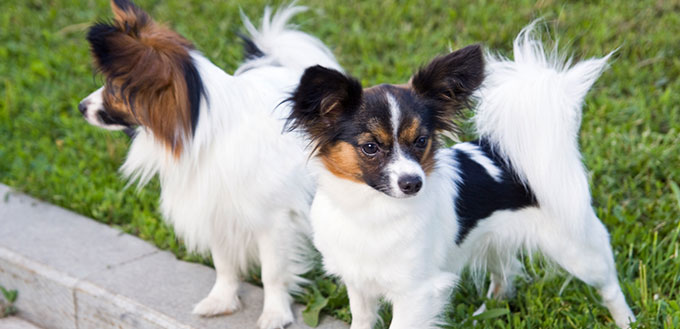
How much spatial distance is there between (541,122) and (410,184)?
31.0 inches

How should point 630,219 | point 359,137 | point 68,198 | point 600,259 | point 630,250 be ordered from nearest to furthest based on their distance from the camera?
1. point 359,137
2. point 600,259
3. point 630,250
4. point 630,219
5. point 68,198

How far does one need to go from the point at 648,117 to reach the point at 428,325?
9.29 ft

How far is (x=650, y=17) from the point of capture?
596 centimetres

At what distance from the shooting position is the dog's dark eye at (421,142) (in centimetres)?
265

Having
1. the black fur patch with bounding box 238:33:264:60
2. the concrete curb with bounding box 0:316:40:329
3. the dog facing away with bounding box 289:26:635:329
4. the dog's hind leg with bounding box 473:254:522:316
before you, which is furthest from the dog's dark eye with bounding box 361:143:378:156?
the concrete curb with bounding box 0:316:40:329

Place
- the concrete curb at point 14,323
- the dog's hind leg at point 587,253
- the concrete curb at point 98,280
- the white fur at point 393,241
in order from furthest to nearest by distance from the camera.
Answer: the concrete curb at point 14,323, the concrete curb at point 98,280, the dog's hind leg at point 587,253, the white fur at point 393,241

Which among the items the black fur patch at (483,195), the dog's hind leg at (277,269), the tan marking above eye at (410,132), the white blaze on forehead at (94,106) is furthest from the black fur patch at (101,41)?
the black fur patch at (483,195)

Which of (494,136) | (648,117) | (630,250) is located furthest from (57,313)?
(648,117)

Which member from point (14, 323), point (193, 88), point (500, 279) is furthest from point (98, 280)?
point (500, 279)

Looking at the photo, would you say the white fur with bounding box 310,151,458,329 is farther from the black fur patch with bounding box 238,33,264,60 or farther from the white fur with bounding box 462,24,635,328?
the black fur patch with bounding box 238,33,264,60

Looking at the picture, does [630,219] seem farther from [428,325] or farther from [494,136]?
[428,325]

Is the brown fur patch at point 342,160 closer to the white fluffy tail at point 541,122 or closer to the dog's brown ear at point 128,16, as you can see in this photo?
the white fluffy tail at point 541,122

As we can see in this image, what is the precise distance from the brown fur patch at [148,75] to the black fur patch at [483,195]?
1.31 m

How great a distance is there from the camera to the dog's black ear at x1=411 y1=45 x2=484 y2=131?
2607 mm
